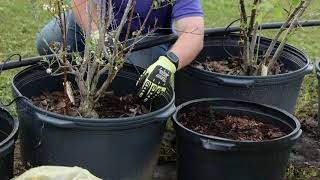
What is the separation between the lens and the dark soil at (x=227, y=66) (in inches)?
125

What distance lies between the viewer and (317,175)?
2.99 m

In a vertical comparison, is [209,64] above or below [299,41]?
above

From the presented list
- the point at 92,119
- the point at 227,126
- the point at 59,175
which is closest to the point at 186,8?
the point at 227,126

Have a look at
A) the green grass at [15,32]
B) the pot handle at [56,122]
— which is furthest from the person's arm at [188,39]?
the green grass at [15,32]

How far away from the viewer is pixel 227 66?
3254mm

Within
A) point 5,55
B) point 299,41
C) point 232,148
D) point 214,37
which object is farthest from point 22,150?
point 299,41

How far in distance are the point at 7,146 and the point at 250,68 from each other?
5.05ft

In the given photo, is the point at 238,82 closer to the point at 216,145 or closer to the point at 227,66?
the point at 227,66

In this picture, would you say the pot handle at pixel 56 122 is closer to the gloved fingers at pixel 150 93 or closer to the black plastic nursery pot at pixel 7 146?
the black plastic nursery pot at pixel 7 146

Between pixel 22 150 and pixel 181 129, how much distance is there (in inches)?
29.1

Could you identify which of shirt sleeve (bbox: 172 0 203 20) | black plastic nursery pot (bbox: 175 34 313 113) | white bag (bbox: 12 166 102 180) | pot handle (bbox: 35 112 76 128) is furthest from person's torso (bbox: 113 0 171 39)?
white bag (bbox: 12 166 102 180)

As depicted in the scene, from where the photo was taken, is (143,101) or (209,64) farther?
(209,64)

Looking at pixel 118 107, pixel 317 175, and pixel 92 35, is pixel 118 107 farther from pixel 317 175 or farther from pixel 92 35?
pixel 317 175

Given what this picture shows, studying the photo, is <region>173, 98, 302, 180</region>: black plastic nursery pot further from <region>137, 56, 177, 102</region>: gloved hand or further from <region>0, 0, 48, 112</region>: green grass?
<region>0, 0, 48, 112</region>: green grass
